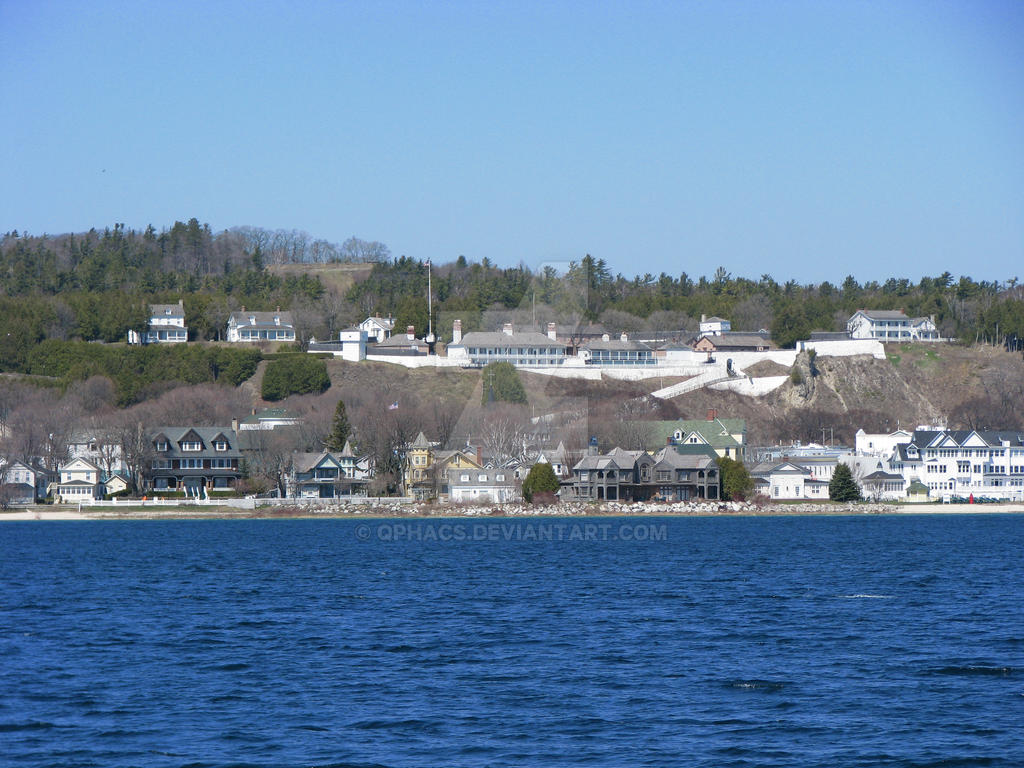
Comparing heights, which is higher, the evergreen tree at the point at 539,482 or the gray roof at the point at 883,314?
the gray roof at the point at 883,314

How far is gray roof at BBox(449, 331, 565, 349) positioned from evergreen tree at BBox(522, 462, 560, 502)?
34.3 meters


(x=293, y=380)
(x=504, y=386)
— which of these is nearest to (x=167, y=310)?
(x=293, y=380)

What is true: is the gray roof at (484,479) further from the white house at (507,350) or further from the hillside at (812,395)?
the white house at (507,350)

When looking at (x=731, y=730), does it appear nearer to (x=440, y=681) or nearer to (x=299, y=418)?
(x=440, y=681)

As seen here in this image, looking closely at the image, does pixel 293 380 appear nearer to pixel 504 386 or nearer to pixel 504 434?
pixel 504 386

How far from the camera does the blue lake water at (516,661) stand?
16.2 meters

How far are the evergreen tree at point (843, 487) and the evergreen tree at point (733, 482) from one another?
4820mm

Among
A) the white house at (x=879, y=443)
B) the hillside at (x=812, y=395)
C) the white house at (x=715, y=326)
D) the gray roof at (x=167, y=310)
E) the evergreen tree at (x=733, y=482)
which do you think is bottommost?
the evergreen tree at (x=733, y=482)

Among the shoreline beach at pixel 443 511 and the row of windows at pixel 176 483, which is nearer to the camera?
the shoreline beach at pixel 443 511

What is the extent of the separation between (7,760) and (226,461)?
193 ft

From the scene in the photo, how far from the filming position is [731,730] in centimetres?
1678

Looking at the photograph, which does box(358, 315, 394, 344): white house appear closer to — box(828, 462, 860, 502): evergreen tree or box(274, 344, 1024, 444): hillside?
box(274, 344, 1024, 444): hillside

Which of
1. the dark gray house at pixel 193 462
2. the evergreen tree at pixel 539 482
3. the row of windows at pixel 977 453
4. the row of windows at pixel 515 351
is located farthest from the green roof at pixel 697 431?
the dark gray house at pixel 193 462

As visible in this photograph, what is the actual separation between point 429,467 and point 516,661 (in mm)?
48727
